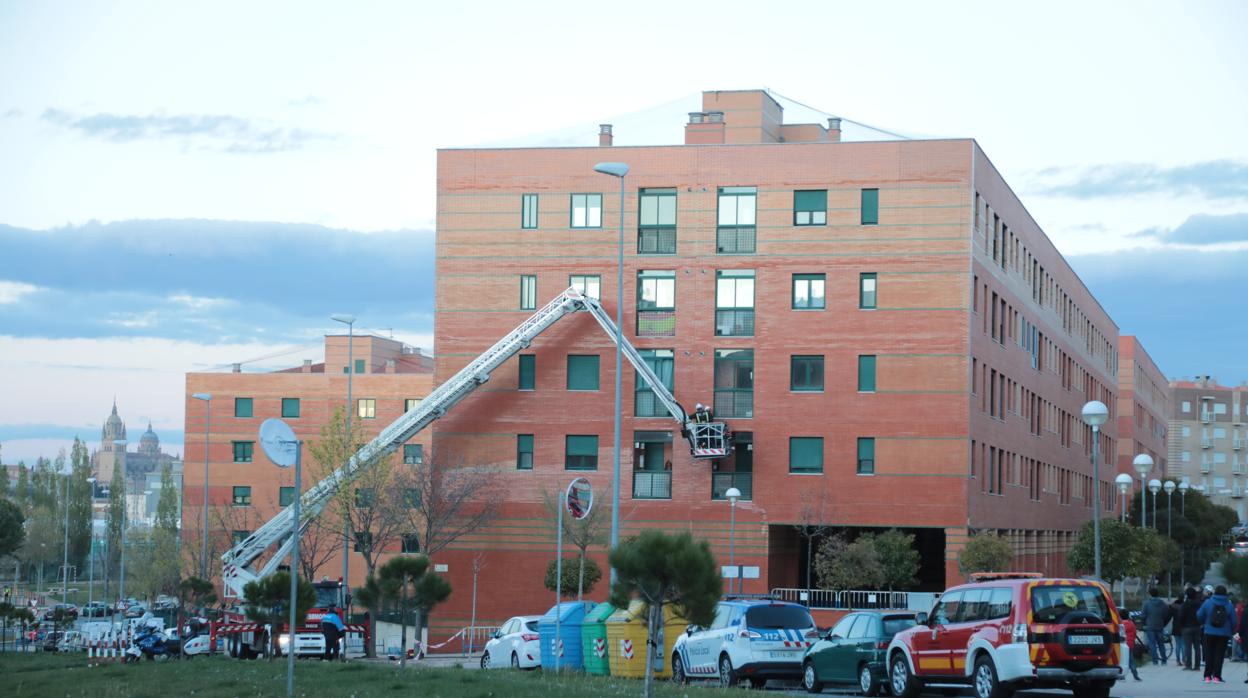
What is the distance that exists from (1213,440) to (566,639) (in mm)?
168255

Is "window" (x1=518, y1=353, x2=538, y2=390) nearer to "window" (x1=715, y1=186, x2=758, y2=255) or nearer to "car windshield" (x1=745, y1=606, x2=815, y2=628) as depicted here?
"window" (x1=715, y1=186, x2=758, y2=255)

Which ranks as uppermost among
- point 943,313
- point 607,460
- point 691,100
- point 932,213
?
point 691,100

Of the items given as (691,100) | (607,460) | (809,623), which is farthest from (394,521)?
(809,623)

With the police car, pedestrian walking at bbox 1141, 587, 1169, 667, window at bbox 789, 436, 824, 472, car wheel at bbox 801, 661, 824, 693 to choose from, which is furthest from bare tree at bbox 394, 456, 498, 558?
car wheel at bbox 801, 661, 824, 693

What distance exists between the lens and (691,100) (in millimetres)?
57750

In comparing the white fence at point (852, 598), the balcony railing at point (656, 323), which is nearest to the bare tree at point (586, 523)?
the balcony railing at point (656, 323)

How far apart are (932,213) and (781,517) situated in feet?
36.8

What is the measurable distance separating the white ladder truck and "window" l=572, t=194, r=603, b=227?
8.99 feet

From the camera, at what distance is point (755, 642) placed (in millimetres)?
27891

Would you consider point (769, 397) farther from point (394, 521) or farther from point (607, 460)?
point (394, 521)

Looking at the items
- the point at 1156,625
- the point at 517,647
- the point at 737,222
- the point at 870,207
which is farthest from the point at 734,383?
the point at 1156,625

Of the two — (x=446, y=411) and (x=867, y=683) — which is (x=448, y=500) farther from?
(x=867, y=683)

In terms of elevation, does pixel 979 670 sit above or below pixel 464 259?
below

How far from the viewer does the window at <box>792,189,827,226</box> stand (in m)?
52.7
